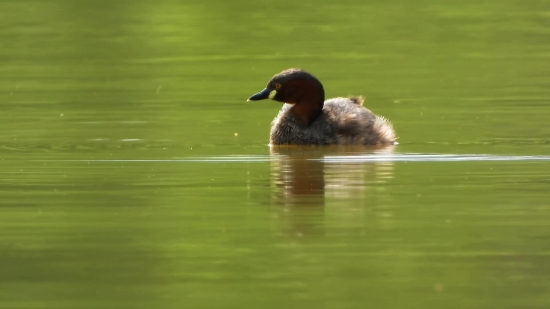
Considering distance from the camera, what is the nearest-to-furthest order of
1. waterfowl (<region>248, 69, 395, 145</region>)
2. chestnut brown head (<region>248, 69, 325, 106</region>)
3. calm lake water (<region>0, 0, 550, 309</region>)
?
1. calm lake water (<region>0, 0, 550, 309</region>)
2. waterfowl (<region>248, 69, 395, 145</region>)
3. chestnut brown head (<region>248, 69, 325, 106</region>)

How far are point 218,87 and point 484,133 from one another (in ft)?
16.5

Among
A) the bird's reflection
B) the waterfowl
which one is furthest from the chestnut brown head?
the bird's reflection

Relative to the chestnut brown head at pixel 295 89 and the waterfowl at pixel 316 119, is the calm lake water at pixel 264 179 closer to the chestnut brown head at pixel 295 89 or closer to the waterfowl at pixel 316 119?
the waterfowl at pixel 316 119

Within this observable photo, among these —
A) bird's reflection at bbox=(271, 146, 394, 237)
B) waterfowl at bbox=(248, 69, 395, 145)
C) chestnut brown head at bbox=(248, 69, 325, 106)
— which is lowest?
bird's reflection at bbox=(271, 146, 394, 237)

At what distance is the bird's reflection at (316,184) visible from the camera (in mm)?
8883

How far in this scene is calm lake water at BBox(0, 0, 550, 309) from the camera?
7262 millimetres

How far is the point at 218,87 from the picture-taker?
56.9ft

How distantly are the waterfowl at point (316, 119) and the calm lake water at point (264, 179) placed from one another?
26 cm

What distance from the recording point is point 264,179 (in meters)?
10.7

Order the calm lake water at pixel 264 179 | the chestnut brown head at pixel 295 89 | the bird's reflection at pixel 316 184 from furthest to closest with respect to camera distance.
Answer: the chestnut brown head at pixel 295 89 → the bird's reflection at pixel 316 184 → the calm lake water at pixel 264 179

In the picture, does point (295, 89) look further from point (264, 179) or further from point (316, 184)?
point (316, 184)

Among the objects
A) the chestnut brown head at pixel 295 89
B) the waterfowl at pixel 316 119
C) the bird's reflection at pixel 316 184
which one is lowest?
the bird's reflection at pixel 316 184

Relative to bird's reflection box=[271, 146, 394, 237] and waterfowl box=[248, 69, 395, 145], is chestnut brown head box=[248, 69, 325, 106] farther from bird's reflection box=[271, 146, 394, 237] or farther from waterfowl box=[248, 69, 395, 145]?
bird's reflection box=[271, 146, 394, 237]

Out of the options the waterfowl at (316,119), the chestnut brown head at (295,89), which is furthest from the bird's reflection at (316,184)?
the chestnut brown head at (295,89)
